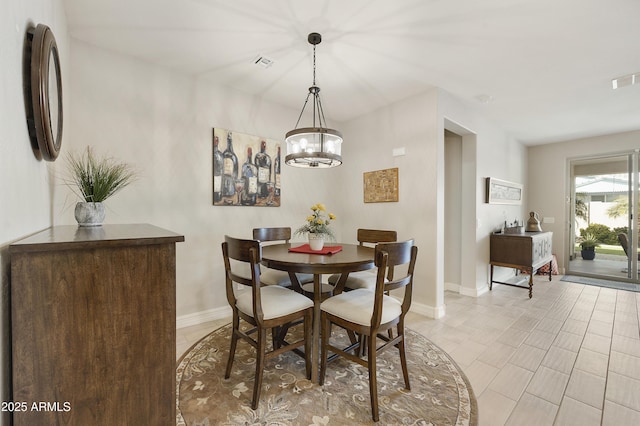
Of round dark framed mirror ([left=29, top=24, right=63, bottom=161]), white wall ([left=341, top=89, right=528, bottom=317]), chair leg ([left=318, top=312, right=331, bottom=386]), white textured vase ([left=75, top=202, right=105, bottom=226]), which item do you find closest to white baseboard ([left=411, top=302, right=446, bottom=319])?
white wall ([left=341, top=89, right=528, bottom=317])

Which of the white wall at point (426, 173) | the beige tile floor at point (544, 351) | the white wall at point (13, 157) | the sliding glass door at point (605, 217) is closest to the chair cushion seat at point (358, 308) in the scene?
the beige tile floor at point (544, 351)

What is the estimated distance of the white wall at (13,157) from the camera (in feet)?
2.78

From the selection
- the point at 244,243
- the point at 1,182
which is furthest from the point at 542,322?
the point at 1,182

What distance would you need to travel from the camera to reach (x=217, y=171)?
297 centimetres

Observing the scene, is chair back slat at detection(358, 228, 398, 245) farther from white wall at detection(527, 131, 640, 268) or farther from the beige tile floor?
white wall at detection(527, 131, 640, 268)

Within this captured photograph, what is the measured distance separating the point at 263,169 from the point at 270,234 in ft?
2.94

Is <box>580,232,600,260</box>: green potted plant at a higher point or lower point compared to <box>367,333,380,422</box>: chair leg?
higher

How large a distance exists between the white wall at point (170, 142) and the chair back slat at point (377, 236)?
3.91ft

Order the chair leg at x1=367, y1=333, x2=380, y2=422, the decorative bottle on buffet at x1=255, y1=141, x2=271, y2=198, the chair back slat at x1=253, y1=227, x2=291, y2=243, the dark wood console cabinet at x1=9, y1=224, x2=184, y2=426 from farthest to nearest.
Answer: the decorative bottle on buffet at x1=255, y1=141, x2=271, y2=198 → the chair back slat at x1=253, y1=227, x2=291, y2=243 → the chair leg at x1=367, y1=333, x2=380, y2=422 → the dark wood console cabinet at x1=9, y1=224, x2=184, y2=426

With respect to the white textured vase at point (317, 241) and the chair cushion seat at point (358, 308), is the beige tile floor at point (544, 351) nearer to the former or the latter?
the chair cushion seat at point (358, 308)

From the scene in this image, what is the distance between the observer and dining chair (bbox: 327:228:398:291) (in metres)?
2.40

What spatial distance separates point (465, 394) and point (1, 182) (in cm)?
248

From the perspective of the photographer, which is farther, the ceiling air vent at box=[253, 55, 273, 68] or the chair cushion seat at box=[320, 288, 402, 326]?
the ceiling air vent at box=[253, 55, 273, 68]

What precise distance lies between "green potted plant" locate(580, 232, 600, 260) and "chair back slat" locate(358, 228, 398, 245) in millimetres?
4881
